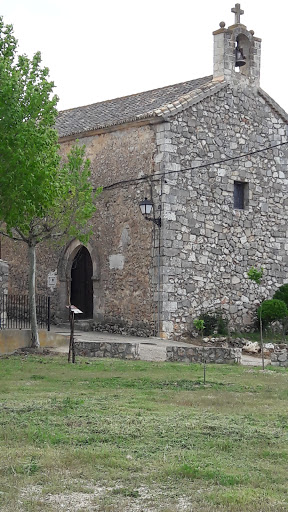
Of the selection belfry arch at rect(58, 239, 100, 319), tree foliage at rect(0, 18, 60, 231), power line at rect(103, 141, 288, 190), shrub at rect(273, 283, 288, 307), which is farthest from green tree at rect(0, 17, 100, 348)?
shrub at rect(273, 283, 288, 307)

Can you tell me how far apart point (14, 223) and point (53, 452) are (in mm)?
10044

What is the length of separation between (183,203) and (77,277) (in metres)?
4.65

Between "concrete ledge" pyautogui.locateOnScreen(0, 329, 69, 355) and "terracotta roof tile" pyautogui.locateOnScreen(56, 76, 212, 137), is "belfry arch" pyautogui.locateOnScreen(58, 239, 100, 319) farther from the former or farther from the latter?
"concrete ledge" pyautogui.locateOnScreen(0, 329, 69, 355)

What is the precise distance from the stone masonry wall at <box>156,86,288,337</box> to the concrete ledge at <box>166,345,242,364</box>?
12.0ft

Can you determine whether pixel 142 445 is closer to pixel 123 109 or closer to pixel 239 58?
pixel 123 109

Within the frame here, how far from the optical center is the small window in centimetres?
2403

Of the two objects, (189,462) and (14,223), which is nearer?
(189,462)

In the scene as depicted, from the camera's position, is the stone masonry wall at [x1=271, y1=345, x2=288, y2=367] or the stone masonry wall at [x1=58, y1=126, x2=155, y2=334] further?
the stone masonry wall at [x1=58, y1=126, x2=155, y2=334]

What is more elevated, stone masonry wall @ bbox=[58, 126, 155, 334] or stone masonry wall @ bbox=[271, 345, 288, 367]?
stone masonry wall @ bbox=[58, 126, 155, 334]

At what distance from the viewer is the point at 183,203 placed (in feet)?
72.7

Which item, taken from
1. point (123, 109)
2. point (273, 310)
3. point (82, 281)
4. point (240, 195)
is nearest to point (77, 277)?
point (82, 281)

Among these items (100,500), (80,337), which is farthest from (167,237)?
(100,500)

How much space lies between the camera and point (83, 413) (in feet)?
33.3

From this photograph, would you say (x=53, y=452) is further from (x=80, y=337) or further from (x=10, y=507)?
(x=80, y=337)
